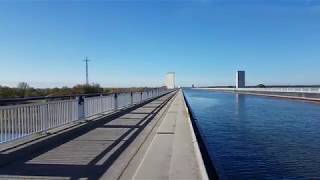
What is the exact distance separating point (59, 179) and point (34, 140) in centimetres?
424

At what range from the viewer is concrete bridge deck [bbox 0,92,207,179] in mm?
8609

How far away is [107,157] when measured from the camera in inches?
416

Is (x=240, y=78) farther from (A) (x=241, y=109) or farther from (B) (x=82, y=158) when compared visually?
(B) (x=82, y=158)

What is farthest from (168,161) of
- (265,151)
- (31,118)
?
(265,151)

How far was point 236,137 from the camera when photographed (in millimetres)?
21266

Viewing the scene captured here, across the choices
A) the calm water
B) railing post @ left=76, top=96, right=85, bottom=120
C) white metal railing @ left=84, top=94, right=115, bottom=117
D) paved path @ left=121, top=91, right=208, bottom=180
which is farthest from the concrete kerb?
the calm water

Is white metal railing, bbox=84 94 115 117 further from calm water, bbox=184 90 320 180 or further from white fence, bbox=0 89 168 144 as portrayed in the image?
calm water, bbox=184 90 320 180

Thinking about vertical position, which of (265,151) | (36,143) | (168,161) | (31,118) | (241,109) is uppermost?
(31,118)

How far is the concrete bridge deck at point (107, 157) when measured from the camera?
28.2 ft

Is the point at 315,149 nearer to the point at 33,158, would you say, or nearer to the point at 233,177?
the point at 233,177

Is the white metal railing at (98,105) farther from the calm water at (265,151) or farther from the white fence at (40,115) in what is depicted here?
the calm water at (265,151)

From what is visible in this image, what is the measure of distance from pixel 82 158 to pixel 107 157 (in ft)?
1.98

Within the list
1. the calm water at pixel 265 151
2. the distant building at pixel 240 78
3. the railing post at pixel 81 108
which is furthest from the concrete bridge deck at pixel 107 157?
the distant building at pixel 240 78

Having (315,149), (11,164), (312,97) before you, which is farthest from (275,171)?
(312,97)
